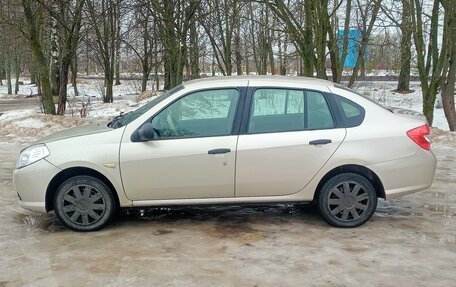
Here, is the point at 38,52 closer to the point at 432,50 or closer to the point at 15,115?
the point at 15,115

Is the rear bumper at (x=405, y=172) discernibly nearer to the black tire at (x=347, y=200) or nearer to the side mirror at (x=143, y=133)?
the black tire at (x=347, y=200)

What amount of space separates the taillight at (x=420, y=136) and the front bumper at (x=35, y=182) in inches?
147

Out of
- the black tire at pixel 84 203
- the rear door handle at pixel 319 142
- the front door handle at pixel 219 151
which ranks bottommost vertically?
the black tire at pixel 84 203

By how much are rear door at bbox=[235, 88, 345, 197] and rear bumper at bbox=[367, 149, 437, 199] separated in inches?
23.3

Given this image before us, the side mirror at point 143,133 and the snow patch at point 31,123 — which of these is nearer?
the side mirror at point 143,133

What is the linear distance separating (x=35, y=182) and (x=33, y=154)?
→ 304 millimetres

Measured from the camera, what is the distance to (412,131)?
5.18m

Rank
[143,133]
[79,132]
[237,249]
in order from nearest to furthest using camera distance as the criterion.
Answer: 1. [237,249]
2. [143,133]
3. [79,132]

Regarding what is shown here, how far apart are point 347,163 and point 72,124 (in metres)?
10.5

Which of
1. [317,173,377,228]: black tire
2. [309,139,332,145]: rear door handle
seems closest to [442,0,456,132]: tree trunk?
[317,173,377,228]: black tire

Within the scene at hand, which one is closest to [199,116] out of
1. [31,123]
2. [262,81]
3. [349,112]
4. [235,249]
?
[262,81]

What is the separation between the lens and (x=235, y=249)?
15.1 feet

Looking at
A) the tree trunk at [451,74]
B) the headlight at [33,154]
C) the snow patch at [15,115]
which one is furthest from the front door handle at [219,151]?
the snow patch at [15,115]

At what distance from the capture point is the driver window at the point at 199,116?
510 cm
